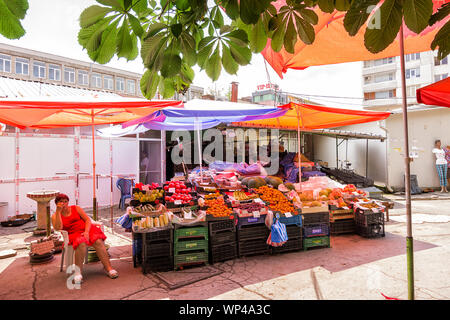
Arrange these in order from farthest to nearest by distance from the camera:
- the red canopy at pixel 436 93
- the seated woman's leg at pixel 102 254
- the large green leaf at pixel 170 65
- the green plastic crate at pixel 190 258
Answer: the green plastic crate at pixel 190 258
the seated woman's leg at pixel 102 254
the red canopy at pixel 436 93
the large green leaf at pixel 170 65

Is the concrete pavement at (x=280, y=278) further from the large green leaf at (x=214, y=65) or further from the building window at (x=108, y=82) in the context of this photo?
the building window at (x=108, y=82)

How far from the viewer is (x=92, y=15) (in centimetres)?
130

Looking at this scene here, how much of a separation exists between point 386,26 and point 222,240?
4389 mm

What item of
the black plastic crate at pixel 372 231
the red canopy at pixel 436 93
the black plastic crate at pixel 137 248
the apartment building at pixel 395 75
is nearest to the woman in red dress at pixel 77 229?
the black plastic crate at pixel 137 248

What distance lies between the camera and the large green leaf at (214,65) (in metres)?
1.58

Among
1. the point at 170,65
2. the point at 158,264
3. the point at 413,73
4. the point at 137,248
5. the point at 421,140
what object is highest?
the point at 413,73

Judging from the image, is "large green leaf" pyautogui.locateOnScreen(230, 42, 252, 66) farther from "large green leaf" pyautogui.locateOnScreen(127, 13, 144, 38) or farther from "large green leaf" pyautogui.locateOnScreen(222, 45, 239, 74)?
"large green leaf" pyautogui.locateOnScreen(127, 13, 144, 38)

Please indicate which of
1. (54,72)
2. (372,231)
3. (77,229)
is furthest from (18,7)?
(54,72)

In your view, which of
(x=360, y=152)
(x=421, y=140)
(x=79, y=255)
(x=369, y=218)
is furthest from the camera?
(x=360, y=152)

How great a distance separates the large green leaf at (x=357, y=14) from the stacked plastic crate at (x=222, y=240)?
13.5 feet

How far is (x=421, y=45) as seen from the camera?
311 centimetres

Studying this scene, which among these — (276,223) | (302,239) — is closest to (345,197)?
(302,239)

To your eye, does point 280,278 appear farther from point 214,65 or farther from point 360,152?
point 360,152

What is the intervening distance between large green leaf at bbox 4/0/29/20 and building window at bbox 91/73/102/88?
111 ft
